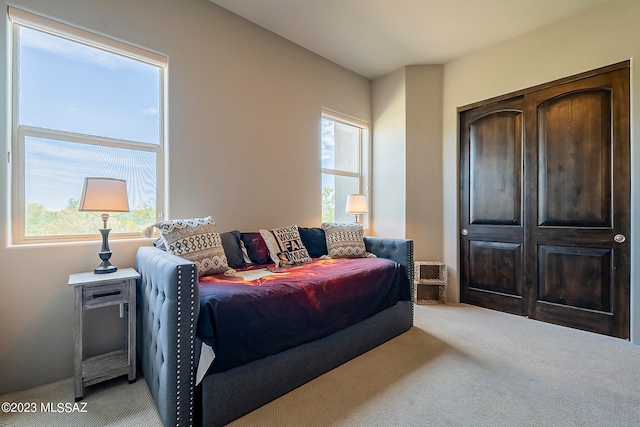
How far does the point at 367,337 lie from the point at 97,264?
207 centimetres

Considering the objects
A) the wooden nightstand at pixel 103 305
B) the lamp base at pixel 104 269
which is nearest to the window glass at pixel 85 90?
the lamp base at pixel 104 269

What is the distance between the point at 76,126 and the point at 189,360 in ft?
6.06

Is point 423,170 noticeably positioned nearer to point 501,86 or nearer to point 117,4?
point 501,86

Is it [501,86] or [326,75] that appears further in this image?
[326,75]

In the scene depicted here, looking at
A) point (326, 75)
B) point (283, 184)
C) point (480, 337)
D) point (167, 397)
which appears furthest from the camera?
point (326, 75)

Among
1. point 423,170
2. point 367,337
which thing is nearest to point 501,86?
point 423,170

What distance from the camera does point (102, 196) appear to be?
1.84 m

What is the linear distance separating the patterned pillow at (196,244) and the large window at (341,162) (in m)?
1.75

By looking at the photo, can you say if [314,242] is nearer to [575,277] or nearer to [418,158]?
[418,158]

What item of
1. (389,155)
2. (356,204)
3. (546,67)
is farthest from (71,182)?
(546,67)

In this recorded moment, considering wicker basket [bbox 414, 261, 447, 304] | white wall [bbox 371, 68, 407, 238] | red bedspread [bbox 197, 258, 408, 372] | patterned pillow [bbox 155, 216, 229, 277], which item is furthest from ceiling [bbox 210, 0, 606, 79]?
wicker basket [bbox 414, 261, 447, 304]

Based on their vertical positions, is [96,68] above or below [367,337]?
above

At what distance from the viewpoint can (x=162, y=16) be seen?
2.38 metres

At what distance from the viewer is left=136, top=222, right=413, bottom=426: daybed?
1.39m
